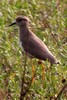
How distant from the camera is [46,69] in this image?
8484 mm

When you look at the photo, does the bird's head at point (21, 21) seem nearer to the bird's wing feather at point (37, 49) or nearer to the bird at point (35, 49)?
the bird at point (35, 49)

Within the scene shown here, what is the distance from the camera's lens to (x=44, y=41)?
31.9 feet

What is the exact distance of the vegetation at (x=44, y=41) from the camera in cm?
782

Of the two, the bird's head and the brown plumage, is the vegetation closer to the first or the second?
the brown plumage

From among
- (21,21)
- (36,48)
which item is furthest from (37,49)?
(21,21)

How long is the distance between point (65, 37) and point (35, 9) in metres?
0.88

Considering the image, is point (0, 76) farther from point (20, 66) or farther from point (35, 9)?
point (35, 9)

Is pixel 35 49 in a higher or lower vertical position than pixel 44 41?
higher

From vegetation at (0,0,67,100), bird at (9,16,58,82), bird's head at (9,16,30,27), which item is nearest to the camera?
vegetation at (0,0,67,100)

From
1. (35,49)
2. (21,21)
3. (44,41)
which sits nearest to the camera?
(35,49)

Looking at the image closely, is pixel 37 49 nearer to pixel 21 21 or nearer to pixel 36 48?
pixel 36 48

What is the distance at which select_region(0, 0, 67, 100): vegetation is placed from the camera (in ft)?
25.7

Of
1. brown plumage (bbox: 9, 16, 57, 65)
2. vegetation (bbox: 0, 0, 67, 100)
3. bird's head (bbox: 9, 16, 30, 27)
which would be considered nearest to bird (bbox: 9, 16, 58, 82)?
brown plumage (bbox: 9, 16, 57, 65)

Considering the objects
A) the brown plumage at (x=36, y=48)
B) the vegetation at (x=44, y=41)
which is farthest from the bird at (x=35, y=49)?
the vegetation at (x=44, y=41)
